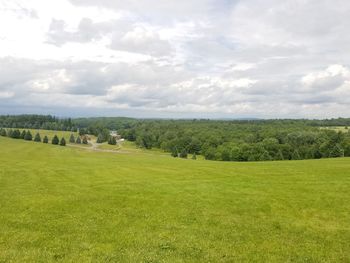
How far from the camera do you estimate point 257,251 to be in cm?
1262

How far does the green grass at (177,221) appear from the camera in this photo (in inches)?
486

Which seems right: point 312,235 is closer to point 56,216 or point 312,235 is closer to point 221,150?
point 56,216

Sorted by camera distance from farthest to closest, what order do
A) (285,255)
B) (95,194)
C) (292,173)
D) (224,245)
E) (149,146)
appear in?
(149,146) < (292,173) < (95,194) < (224,245) < (285,255)

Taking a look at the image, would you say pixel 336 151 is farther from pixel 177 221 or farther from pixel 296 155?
pixel 177 221

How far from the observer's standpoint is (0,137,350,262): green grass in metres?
12.3

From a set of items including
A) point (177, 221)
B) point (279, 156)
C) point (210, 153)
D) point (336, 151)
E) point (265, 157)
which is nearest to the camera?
point (177, 221)

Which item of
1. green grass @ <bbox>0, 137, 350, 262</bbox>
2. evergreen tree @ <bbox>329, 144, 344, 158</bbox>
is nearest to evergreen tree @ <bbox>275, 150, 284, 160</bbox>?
evergreen tree @ <bbox>329, 144, 344, 158</bbox>

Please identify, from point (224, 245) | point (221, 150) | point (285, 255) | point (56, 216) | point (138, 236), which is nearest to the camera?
point (285, 255)

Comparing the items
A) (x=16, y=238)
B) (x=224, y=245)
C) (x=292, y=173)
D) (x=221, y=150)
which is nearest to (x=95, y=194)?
(x=16, y=238)

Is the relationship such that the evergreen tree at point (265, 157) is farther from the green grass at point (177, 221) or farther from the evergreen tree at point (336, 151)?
the green grass at point (177, 221)

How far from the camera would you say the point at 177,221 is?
16.2 m

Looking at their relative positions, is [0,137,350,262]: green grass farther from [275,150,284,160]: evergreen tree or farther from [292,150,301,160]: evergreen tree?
[275,150,284,160]: evergreen tree

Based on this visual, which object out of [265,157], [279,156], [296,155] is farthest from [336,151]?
[265,157]

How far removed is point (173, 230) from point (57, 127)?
643ft
